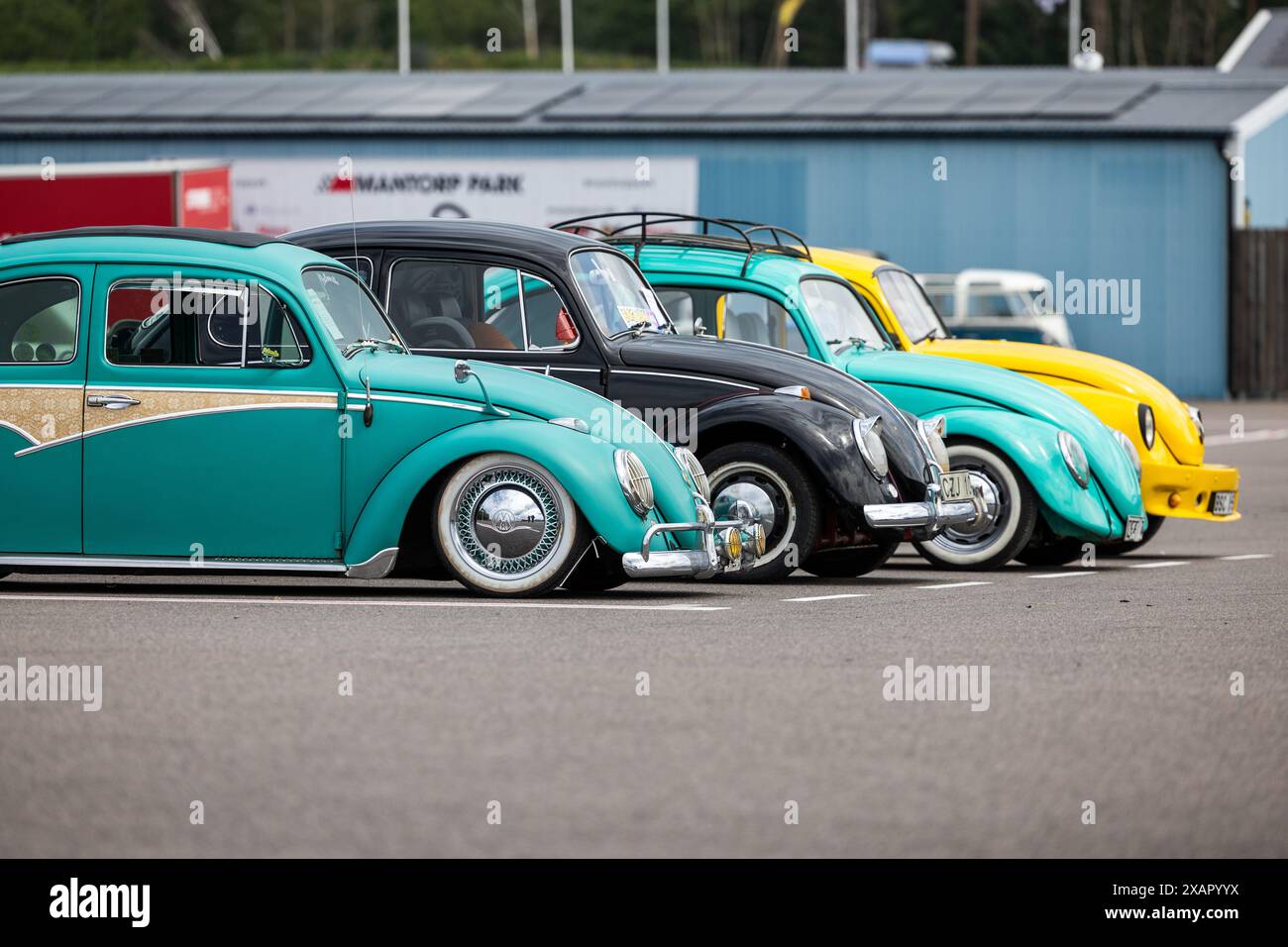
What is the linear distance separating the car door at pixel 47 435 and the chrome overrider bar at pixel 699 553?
273 cm

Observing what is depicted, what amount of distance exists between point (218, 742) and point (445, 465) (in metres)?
3.64

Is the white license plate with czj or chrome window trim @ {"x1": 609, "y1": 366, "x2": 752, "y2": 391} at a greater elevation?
chrome window trim @ {"x1": 609, "y1": 366, "x2": 752, "y2": 391}

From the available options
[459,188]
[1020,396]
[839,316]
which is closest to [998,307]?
[459,188]

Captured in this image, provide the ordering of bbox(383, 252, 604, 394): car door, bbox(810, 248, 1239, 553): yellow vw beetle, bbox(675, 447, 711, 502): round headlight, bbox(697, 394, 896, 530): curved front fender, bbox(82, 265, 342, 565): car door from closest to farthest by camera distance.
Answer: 1. bbox(82, 265, 342, 565): car door
2. bbox(675, 447, 711, 502): round headlight
3. bbox(697, 394, 896, 530): curved front fender
4. bbox(383, 252, 604, 394): car door
5. bbox(810, 248, 1239, 553): yellow vw beetle

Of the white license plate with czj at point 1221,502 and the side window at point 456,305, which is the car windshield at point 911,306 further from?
the side window at point 456,305

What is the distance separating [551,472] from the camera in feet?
31.2

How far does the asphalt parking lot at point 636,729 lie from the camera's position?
17.0 ft

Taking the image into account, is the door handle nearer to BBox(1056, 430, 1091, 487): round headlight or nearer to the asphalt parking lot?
the asphalt parking lot

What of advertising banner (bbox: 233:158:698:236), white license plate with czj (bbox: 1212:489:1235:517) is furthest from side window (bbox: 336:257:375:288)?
advertising banner (bbox: 233:158:698:236)

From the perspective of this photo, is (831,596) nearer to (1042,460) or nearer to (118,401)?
(1042,460)

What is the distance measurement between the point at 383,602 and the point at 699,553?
151cm

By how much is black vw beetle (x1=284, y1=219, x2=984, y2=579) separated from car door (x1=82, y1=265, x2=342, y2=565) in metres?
1.55

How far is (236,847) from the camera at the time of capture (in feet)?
16.4

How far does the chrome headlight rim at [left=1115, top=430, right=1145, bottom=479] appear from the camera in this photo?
1300cm
